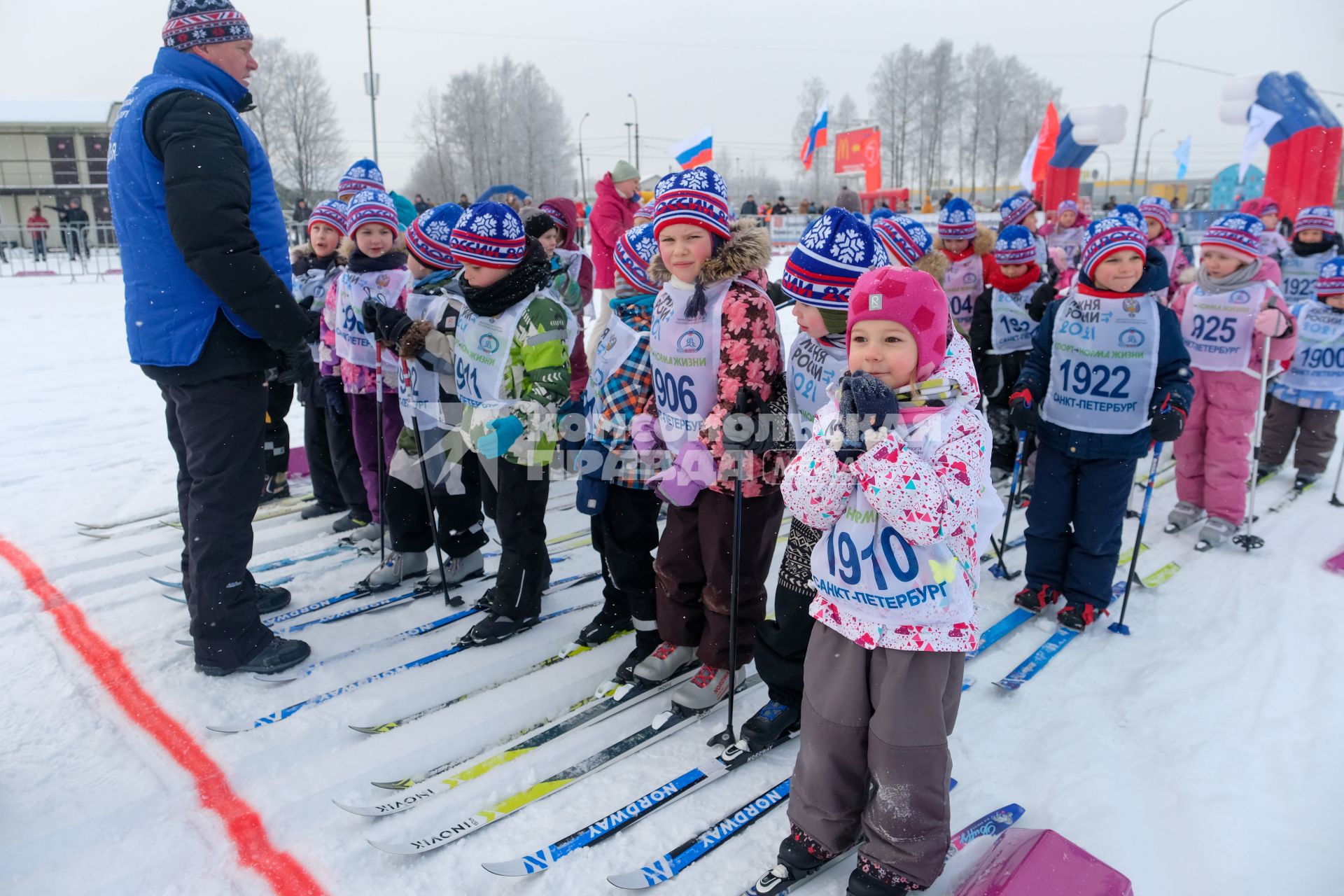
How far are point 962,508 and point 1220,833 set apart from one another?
61.6 inches

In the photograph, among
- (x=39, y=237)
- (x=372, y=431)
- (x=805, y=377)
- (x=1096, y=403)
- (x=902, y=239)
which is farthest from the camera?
(x=39, y=237)

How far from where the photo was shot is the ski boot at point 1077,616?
3824 millimetres

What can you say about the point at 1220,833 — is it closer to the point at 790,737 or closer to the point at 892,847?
the point at 892,847

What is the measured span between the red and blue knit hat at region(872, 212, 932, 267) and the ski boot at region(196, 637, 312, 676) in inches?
134

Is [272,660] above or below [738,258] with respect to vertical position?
below

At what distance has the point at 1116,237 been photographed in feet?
11.6

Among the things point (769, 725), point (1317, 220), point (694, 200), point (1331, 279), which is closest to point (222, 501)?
point (694, 200)

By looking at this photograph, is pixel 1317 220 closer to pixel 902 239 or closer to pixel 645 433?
pixel 902 239

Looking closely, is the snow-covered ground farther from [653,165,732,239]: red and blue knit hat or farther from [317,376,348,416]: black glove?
[653,165,732,239]: red and blue knit hat

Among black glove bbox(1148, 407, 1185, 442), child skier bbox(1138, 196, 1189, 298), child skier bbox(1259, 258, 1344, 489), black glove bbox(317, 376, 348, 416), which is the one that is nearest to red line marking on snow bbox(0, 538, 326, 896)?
black glove bbox(317, 376, 348, 416)

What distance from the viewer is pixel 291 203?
152 ft

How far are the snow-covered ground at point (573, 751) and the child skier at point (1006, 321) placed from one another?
6.12ft

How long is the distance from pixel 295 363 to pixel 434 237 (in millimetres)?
1342

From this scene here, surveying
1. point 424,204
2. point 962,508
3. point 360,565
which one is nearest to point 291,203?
point 424,204
